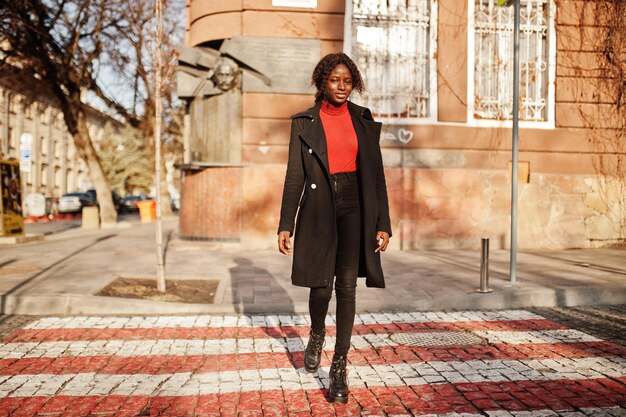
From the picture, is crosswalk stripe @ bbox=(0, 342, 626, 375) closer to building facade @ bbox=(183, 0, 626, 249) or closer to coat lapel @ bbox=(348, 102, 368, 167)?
coat lapel @ bbox=(348, 102, 368, 167)

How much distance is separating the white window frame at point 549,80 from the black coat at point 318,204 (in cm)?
873

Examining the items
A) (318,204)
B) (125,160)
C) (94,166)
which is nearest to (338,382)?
(318,204)


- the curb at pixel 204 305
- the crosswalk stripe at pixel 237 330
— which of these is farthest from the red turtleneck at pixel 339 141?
the curb at pixel 204 305

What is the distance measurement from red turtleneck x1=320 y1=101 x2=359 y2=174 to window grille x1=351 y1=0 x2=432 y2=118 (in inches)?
329

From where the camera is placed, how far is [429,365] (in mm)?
4219

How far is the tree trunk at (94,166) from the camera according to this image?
1995cm

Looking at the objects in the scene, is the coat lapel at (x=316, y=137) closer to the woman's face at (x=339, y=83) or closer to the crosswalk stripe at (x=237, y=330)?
the woman's face at (x=339, y=83)

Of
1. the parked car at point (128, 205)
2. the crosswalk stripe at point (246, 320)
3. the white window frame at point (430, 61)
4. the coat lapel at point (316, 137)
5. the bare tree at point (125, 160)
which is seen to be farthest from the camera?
the bare tree at point (125, 160)

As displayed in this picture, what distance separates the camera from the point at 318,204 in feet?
11.6

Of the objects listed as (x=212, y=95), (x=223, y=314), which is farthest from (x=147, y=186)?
(x=223, y=314)

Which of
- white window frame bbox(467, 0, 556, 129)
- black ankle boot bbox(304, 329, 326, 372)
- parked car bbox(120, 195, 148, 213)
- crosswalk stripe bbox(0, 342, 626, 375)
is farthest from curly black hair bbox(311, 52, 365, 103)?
parked car bbox(120, 195, 148, 213)

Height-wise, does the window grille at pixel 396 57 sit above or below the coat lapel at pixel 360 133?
above

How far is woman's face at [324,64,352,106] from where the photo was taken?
3.60 m

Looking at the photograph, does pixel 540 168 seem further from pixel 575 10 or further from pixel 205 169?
pixel 205 169
